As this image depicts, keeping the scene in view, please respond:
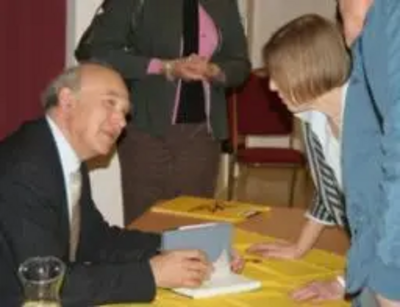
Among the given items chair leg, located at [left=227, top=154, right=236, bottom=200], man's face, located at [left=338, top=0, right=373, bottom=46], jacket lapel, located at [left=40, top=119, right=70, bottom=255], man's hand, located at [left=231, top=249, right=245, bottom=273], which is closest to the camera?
man's face, located at [left=338, top=0, right=373, bottom=46]

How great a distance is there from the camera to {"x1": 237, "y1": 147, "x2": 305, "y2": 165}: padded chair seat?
570 centimetres

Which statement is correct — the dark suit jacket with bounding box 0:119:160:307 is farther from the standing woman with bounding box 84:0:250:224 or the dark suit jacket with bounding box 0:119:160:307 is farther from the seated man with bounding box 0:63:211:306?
the standing woman with bounding box 84:0:250:224

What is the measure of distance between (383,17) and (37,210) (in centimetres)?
106

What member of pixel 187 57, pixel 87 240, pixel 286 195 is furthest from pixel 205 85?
pixel 286 195

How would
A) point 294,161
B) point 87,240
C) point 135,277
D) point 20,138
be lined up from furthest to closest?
point 294,161 → point 87,240 → point 20,138 → point 135,277

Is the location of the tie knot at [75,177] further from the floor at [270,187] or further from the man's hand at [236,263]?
the floor at [270,187]

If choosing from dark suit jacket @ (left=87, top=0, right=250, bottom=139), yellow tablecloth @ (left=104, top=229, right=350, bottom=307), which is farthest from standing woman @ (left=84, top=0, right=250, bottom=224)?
yellow tablecloth @ (left=104, top=229, right=350, bottom=307)

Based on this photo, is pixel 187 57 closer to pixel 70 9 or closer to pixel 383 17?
pixel 70 9

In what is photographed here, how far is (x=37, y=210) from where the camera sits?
2199mm

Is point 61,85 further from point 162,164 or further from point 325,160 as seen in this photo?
point 162,164

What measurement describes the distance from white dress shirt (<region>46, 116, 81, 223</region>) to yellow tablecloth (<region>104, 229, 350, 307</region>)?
379mm

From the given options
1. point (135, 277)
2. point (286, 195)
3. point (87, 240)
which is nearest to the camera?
point (135, 277)

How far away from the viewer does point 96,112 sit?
97.6 inches

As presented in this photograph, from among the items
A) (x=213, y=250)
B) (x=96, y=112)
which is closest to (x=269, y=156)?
(x=96, y=112)
